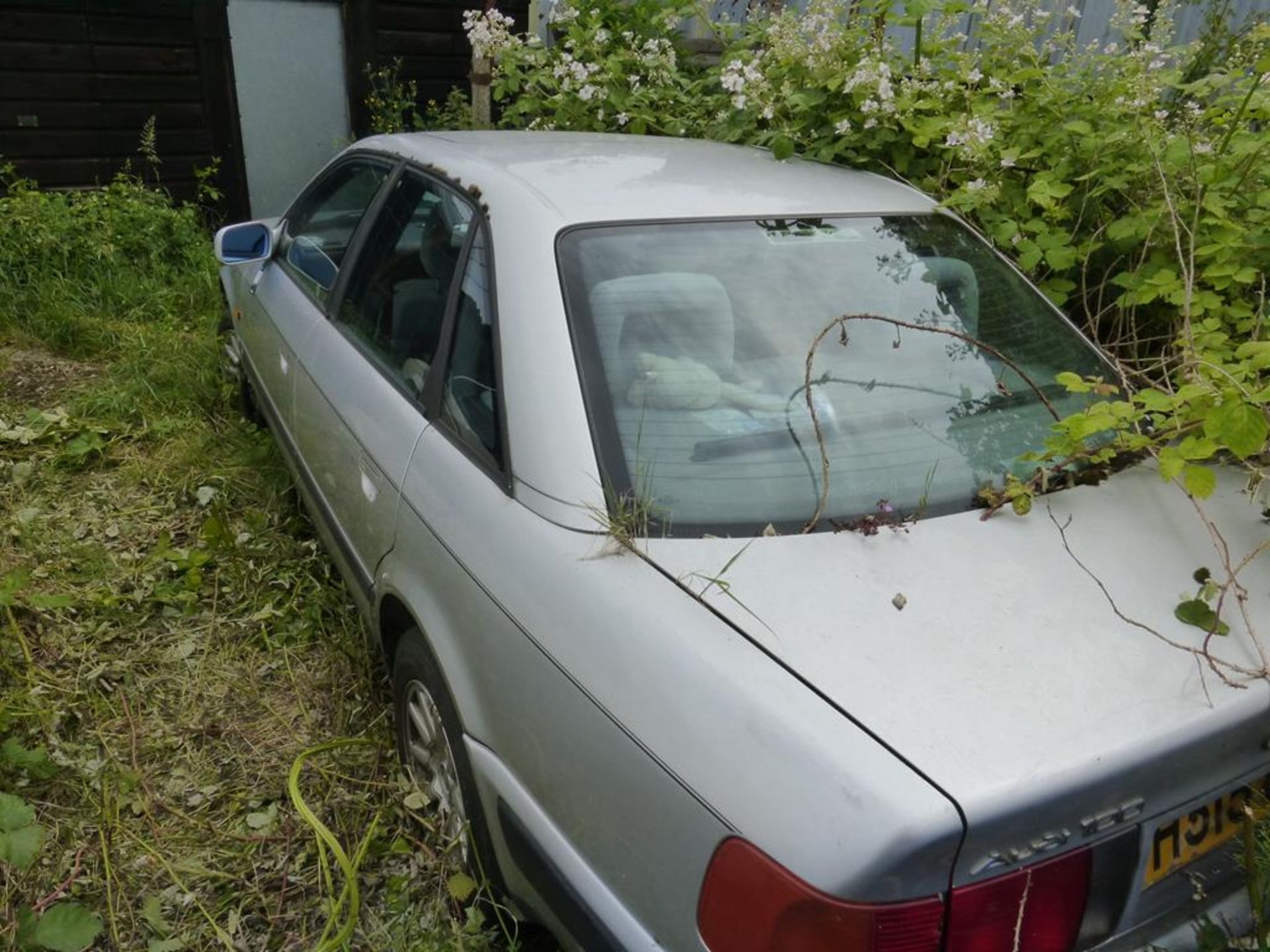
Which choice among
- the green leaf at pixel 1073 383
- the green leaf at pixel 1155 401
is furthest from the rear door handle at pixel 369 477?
the green leaf at pixel 1155 401

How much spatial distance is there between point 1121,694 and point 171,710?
2351 millimetres

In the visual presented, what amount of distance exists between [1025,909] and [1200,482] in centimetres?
81

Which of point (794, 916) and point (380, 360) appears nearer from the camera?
point (794, 916)

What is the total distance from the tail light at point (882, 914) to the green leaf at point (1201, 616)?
43cm

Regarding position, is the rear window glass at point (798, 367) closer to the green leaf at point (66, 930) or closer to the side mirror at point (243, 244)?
the green leaf at point (66, 930)

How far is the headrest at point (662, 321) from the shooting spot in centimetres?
190

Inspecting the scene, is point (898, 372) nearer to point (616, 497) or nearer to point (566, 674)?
point (616, 497)

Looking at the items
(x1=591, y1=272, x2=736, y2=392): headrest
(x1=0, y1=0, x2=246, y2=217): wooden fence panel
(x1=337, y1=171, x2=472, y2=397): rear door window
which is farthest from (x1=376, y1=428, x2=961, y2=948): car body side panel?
(x1=0, y1=0, x2=246, y2=217): wooden fence panel

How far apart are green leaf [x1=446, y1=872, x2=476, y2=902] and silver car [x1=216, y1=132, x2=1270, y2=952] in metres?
0.10

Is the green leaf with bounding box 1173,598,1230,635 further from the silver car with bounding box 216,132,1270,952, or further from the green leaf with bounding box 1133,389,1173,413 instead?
the green leaf with bounding box 1133,389,1173,413

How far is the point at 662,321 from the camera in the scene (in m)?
1.97

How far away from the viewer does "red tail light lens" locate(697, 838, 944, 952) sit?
1148 millimetres

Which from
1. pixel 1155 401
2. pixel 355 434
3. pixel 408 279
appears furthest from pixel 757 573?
pixel 408 279

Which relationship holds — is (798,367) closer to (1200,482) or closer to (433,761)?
(1200,482)
